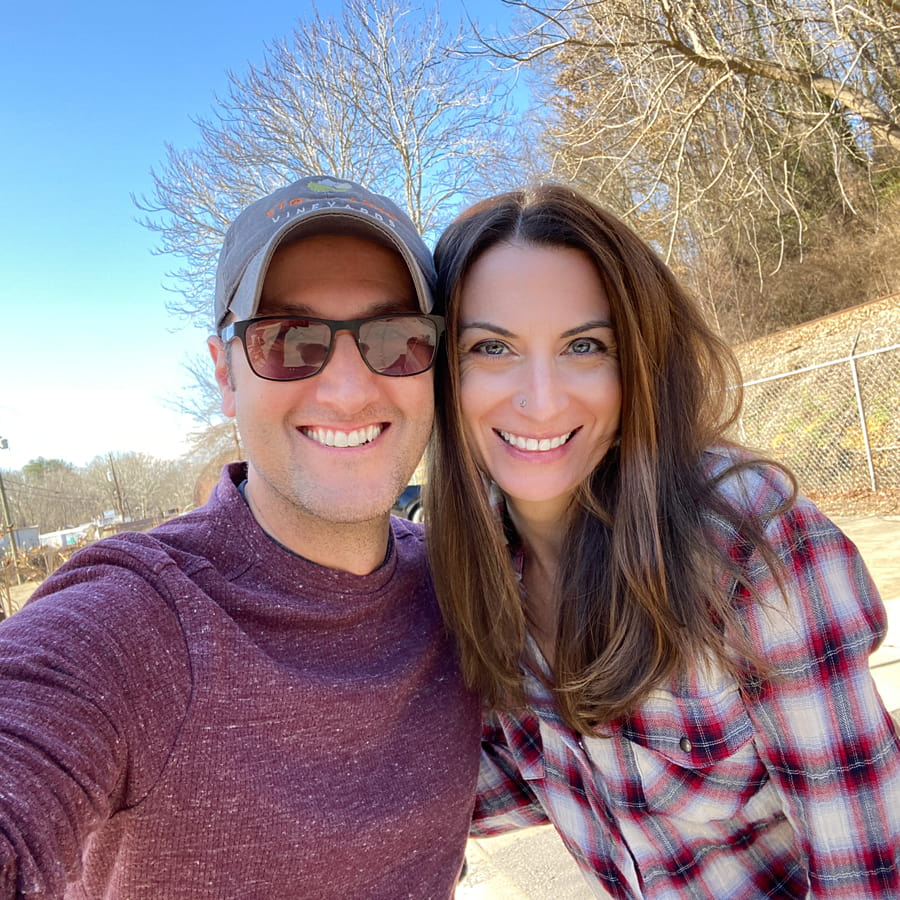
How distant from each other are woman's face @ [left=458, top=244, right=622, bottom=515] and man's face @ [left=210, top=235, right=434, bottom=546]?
0.24 meters

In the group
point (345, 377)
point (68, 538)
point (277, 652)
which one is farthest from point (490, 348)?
point (68, 538)

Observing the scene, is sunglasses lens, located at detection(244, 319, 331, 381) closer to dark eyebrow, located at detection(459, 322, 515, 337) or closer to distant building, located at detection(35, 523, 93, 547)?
dark eyebrow, located at detection(459, 322, 515, 337)

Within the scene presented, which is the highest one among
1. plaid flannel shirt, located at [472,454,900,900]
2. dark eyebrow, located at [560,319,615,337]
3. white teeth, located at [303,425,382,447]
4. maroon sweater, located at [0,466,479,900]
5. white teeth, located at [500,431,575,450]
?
dark eyebrow, located at [560,319,615,337]

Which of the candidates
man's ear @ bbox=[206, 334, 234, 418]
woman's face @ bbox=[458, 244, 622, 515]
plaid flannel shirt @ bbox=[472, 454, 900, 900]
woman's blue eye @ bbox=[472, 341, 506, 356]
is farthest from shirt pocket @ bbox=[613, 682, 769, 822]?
man's ear @ bbox=[206, 334, 234, 418]

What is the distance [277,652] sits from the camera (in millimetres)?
1419

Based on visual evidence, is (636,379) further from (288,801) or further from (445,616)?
(288,801)

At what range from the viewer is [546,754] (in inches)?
73.3

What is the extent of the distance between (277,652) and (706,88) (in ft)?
32.8

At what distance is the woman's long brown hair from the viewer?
1623mm

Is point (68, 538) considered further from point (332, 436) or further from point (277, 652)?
point (277, 652)

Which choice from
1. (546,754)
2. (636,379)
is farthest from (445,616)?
(636,379)

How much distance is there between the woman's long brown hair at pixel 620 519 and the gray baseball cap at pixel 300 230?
7.6 inches

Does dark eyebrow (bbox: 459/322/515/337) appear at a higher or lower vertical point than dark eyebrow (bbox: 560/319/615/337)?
higher

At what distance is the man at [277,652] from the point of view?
1.15 m
